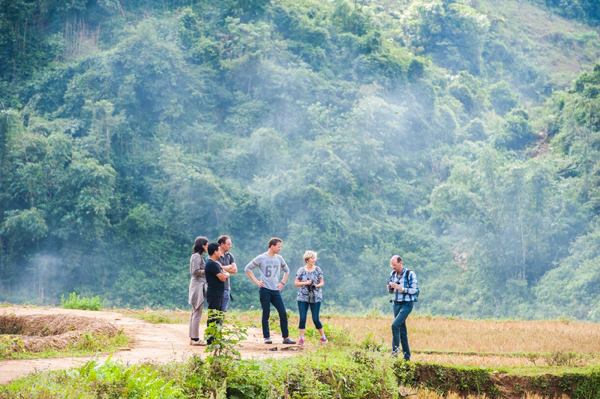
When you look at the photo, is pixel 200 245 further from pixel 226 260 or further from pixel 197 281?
pixel 197 281

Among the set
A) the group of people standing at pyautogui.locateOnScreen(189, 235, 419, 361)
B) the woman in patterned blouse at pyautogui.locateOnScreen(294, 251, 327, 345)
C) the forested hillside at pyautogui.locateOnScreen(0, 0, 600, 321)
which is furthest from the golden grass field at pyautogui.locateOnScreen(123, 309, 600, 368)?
the forested hillside at pyautogui.locateOnScreen(0, 0, 600, 321)

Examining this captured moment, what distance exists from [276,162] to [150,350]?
2600 cm

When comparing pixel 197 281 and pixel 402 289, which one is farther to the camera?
pixel 197 281

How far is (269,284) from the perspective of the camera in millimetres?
10242

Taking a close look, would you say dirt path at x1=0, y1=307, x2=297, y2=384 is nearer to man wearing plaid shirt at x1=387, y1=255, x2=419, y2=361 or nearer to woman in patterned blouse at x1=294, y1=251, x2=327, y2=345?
woman in patterned blouse at x1=294, y1=251, x2=327, y2=345

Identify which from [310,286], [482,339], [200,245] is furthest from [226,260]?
[482,339]

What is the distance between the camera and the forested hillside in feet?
99.0

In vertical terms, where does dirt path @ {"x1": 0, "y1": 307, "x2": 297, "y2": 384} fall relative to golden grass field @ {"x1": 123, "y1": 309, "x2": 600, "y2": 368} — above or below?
above

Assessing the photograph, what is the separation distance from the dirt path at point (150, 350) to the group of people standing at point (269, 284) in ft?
1.74

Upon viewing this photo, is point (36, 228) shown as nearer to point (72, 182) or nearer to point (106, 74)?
point (72, 182)

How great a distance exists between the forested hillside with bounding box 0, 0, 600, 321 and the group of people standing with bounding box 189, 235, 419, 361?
835 inches

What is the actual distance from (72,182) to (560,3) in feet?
158

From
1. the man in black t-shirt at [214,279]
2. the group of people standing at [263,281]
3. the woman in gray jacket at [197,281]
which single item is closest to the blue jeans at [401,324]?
the group of people standing at [263,281]

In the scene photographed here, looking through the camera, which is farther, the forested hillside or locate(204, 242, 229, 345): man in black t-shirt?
the forested hillside
